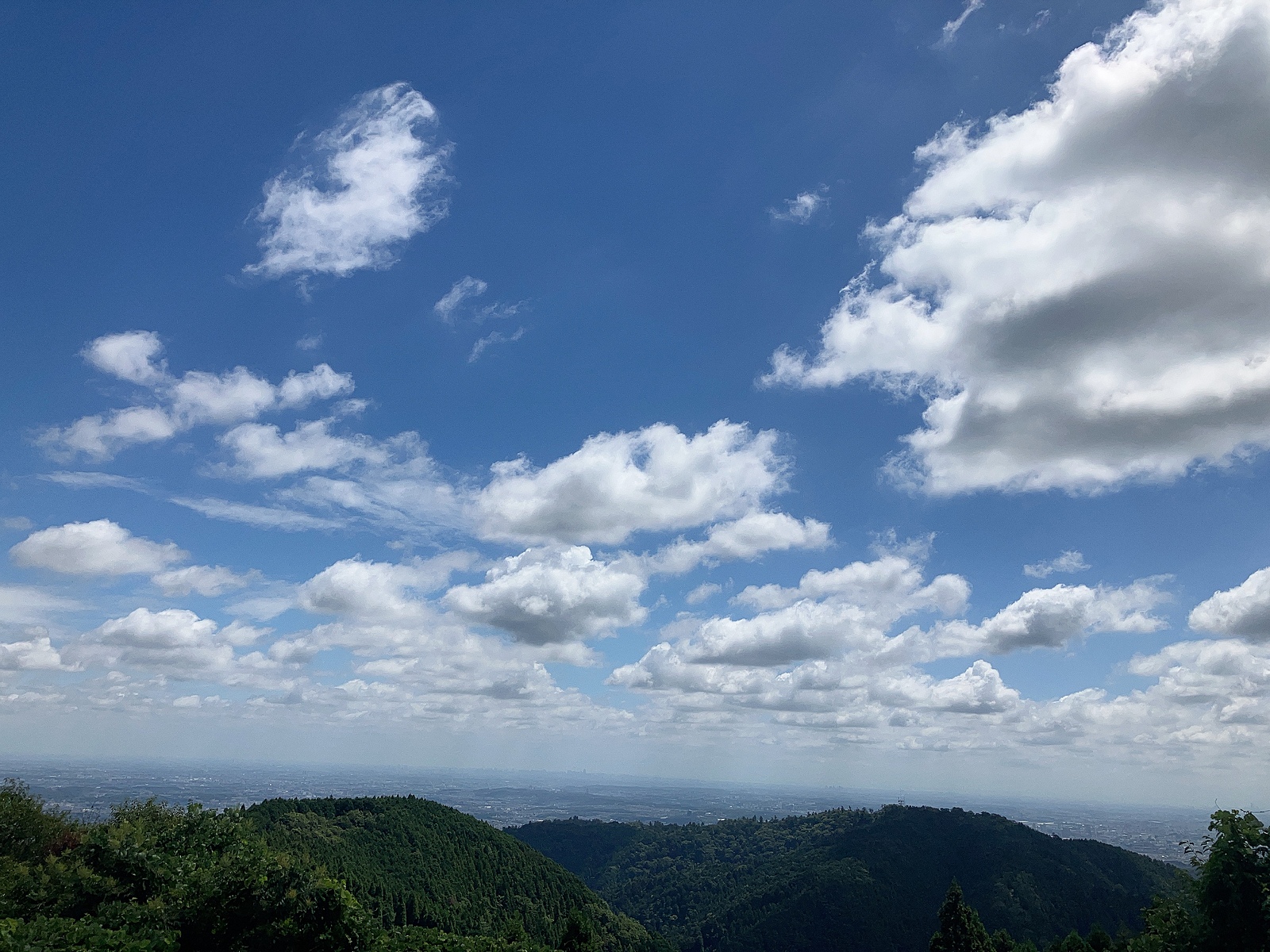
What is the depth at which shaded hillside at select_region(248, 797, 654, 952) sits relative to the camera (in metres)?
135

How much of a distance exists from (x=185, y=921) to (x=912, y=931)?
221845 mm

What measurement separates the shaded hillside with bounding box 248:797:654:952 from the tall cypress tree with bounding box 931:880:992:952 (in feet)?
238

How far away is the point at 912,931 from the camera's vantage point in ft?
634

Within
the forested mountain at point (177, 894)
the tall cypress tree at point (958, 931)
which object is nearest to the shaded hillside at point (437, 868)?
the tall cypress tree at point (958, 931)

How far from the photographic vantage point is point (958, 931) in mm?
80938

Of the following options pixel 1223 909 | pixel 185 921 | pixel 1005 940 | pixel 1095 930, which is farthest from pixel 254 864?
pixel 1005 940

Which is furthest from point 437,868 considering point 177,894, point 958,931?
point 177,894

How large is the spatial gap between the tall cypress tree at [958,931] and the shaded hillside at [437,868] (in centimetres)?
7241

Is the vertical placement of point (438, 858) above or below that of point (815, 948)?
above

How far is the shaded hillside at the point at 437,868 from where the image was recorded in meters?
135

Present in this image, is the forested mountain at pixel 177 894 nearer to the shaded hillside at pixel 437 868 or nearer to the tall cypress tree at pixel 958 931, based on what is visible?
the tall cypress tree at pixel 958 931

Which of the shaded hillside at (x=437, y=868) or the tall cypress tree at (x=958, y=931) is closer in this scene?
the tall cypress tree at (x=958, y=931)

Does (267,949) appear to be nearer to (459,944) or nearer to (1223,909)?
(459,944)

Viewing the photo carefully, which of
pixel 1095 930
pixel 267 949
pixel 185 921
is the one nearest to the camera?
pixel 267 949
